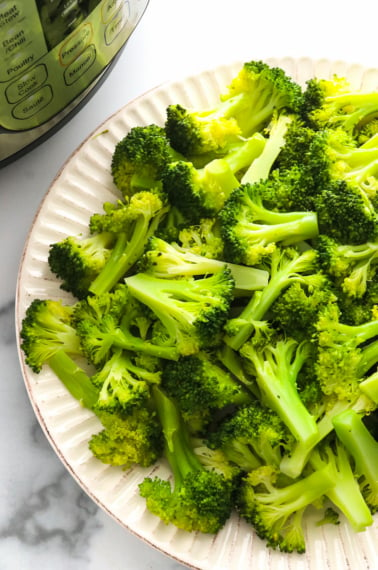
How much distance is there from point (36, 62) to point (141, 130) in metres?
0.30

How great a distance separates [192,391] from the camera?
1392 mm

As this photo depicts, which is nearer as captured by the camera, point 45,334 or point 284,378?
point 284,378

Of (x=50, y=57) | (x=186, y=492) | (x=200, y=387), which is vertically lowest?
(x=186, y=492)

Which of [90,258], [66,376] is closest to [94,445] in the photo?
[66,376]

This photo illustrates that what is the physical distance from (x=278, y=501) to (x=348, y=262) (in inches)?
19.7

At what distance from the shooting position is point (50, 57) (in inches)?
54.7

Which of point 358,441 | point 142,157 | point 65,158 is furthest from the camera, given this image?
point 65,158

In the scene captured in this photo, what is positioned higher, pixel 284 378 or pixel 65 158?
pixel 65 158

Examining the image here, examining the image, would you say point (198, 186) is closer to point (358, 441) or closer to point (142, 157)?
point (142, 157)

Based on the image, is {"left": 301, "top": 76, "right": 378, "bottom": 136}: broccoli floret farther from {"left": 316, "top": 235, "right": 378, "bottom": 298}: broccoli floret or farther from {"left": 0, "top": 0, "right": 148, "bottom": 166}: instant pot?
{"left": 0, "top": 0, "right": 148, "bottom": 166}: instant pot

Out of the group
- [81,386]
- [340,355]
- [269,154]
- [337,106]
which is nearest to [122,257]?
[81,386]

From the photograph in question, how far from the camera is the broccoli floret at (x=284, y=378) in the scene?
4.40 ft

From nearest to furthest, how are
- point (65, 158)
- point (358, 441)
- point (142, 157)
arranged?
point (358, 441) → point (142, 157) → point (65, 158)

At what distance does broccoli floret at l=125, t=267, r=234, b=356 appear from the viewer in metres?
1.39
